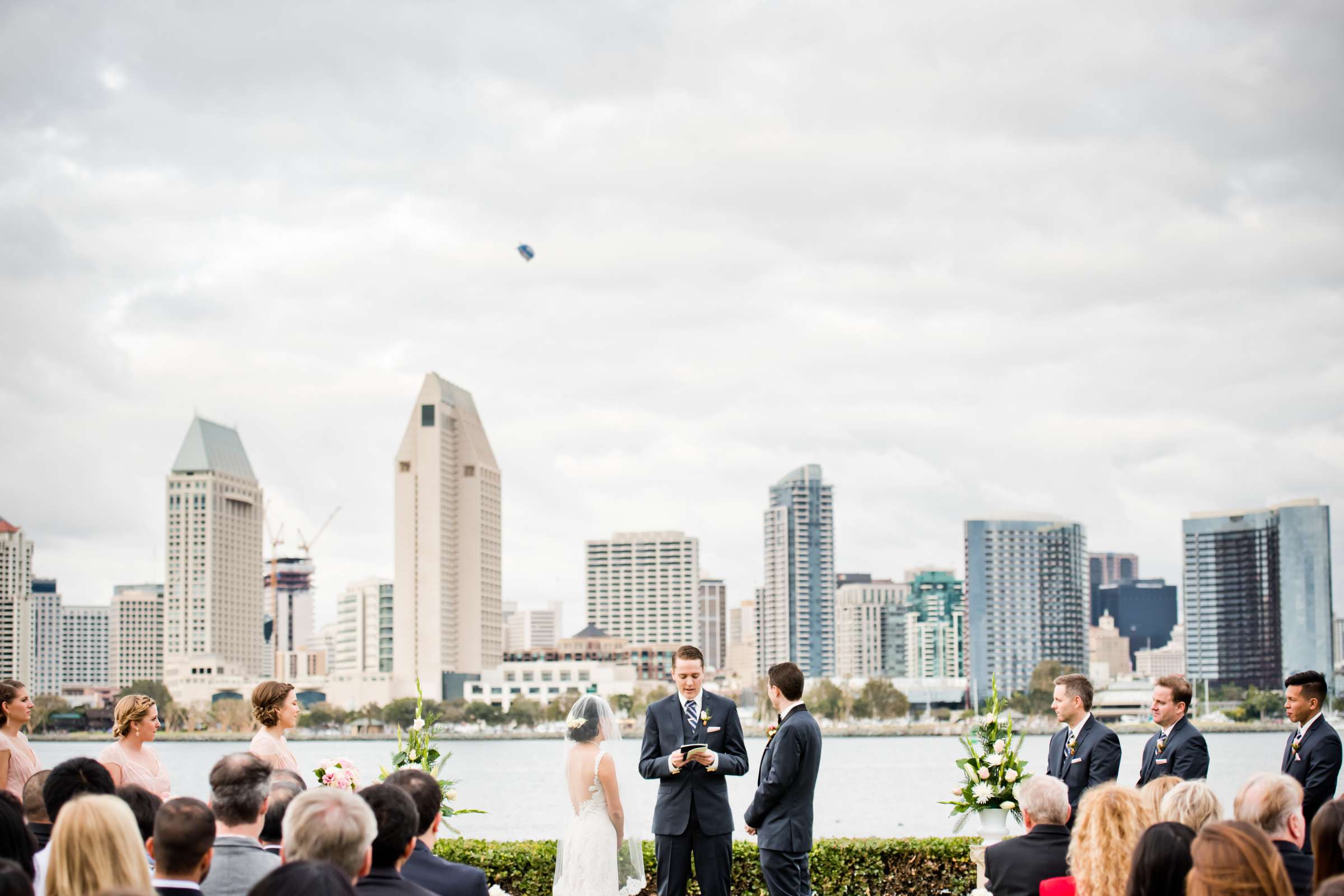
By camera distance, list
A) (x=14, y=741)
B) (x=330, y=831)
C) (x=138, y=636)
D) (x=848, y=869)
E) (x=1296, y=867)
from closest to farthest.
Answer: (x=330, y=831)
(x=1296, y=867)
(x=14, y=741)
(x=848, y=869)
(x=138, y=636)

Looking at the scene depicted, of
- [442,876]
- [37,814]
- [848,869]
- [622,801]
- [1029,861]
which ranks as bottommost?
[848,869]

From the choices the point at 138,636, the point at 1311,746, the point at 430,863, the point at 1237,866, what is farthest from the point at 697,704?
the point at 138,636

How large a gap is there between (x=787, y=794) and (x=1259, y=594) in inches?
7342

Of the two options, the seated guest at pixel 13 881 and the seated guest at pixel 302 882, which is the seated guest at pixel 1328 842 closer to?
the seated guest at pixel 302 882

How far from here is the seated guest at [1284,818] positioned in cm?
573

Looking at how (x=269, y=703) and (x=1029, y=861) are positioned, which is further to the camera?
(x=269, y=703)

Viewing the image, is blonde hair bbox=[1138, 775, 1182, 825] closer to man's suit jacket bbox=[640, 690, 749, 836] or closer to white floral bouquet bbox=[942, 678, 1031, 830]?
man's suit jacket bbox=[640, 690, 749, 836]

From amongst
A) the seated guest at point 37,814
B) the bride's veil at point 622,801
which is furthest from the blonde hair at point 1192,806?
the seated guest at point 37,814

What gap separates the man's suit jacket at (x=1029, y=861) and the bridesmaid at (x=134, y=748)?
5.02m

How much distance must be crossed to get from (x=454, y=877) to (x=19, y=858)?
1.80 metres

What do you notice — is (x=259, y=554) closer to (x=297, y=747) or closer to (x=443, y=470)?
(x=443, y=470)

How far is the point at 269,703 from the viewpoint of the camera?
8.90 m

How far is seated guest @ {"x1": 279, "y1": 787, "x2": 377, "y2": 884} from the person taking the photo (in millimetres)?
4762

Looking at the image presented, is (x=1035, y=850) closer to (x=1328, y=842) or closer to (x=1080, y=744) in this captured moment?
(x=1328, y=842)
